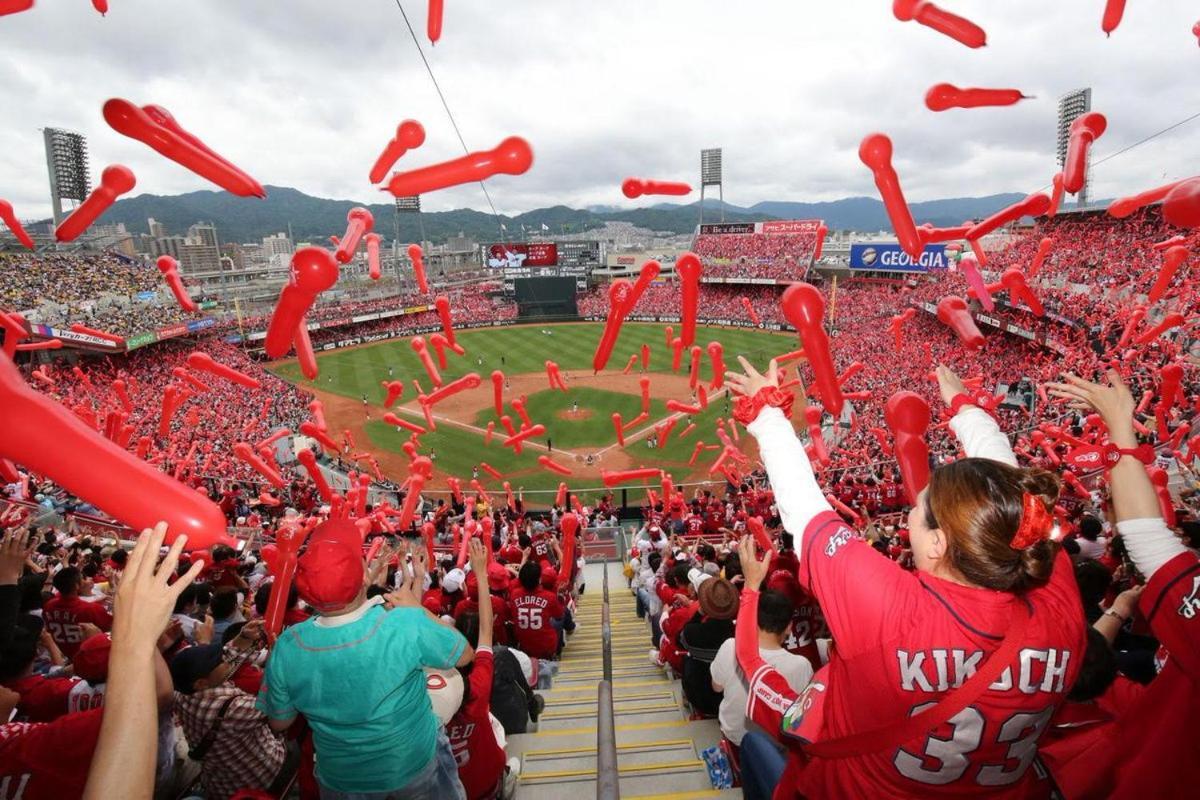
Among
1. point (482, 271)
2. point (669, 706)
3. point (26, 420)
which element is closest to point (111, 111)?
point (26, 420)

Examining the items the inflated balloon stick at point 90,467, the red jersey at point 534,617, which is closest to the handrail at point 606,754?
the inflated balloon stick at point 90,467

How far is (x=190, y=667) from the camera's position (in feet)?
9.32

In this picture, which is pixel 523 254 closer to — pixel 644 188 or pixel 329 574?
pixel 644 188

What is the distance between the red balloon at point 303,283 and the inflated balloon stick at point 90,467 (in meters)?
3.50

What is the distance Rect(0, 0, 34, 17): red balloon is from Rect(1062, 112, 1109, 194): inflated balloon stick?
9128 millimetres

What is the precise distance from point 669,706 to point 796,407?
2349cm

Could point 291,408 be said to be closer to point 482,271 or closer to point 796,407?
point 796,407

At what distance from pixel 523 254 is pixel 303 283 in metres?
54.0

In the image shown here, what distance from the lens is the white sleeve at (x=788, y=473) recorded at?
179 cm

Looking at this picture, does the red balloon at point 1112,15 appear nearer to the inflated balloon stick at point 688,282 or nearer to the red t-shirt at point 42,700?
the inflated balloon stick at point 688,282

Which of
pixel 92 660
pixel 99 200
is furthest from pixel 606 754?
pixel 99 200

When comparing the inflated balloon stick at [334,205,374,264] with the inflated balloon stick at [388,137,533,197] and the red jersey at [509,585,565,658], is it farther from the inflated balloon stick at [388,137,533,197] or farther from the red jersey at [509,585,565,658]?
the red jersey at [509,585,565,658]

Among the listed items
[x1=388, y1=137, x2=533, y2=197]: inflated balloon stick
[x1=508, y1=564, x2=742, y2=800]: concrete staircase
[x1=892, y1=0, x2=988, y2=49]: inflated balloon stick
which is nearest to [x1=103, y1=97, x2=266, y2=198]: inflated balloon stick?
[x1=388, y1=137, x2=533, y2=197]: inflated balloon stick

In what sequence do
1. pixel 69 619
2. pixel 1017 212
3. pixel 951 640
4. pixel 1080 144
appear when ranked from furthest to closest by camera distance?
1. pixel 1017 212
2. pixel 1080 144
3. pixel 69 619
4. pixel 951 640
